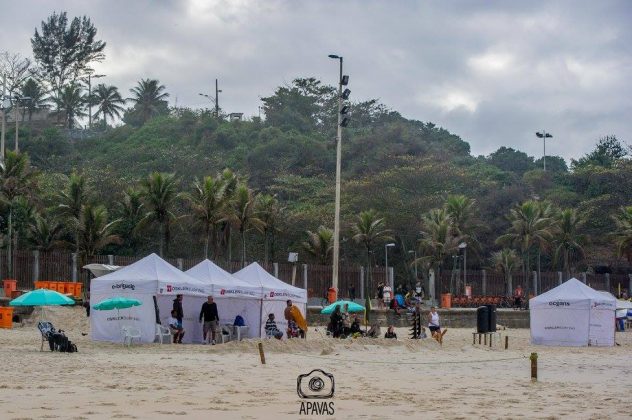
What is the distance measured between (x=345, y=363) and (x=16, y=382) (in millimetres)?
8807

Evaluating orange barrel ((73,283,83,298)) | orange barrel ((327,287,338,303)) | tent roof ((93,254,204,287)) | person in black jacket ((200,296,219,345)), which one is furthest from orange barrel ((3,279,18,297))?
person in black jacket ((200,296,219,345))

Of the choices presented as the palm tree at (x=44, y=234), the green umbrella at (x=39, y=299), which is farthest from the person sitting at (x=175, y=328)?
the palm tree at (x=44, y=234)

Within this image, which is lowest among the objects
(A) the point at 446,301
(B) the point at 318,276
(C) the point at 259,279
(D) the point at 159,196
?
(A) the point at 446,301

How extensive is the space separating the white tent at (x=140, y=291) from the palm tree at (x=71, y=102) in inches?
2964

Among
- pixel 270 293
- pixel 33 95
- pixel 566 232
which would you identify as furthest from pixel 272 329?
pixel 33 95

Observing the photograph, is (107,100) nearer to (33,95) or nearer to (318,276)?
(33,95)

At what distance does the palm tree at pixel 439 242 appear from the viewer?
56.2m

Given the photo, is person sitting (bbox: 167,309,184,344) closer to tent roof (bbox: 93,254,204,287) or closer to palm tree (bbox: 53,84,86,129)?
tent roof (bbox: 93,254,204,287)

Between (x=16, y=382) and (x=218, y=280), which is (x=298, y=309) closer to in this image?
(x=218, y=280)

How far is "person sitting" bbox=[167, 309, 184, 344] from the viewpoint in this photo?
29.1 m

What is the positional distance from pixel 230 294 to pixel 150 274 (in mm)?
2738

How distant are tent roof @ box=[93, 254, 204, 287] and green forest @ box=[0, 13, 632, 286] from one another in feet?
59.3

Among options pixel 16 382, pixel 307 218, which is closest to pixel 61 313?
pixel 16 382

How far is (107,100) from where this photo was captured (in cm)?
11038
